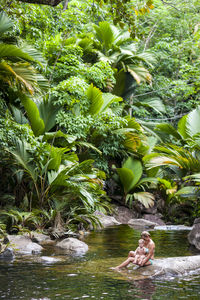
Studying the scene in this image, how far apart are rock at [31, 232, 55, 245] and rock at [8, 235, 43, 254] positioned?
0.40 metres

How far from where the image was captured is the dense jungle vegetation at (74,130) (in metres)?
8.61

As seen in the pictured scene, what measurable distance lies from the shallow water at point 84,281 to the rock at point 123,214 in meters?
6.14

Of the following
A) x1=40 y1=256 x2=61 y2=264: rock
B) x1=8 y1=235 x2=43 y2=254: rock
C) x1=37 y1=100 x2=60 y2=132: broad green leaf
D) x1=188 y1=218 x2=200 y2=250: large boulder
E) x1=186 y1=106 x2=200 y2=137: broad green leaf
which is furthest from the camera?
A: x1=186 y1=106 x2=200 y2=137: broad green leaf

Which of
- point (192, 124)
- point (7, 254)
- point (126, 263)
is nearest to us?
point (126, 263)

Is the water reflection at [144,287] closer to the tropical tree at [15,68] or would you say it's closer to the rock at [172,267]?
the rock at [172,267]

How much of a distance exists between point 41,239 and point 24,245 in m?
0.84

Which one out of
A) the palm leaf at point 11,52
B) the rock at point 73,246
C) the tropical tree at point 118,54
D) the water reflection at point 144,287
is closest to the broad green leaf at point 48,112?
the palm leaf at point 11,52

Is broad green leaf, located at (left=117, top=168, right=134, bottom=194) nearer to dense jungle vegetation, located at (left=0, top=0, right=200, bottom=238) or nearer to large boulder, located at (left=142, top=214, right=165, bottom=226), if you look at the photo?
dense jungle vegetation, located at (left=0, top=0, right=200, bottom=238)

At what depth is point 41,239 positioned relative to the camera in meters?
8.09

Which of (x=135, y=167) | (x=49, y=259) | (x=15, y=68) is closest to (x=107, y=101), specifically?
(x=135, y=167)

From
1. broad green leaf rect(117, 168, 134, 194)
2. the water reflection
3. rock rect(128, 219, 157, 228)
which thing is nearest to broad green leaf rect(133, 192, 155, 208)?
broad green leaf rect(117, 168, 134, 194)

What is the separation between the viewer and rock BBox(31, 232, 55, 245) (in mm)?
8008

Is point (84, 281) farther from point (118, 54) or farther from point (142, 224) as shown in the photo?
point (118, 54)

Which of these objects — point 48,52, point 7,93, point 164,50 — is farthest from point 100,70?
point 164,50
